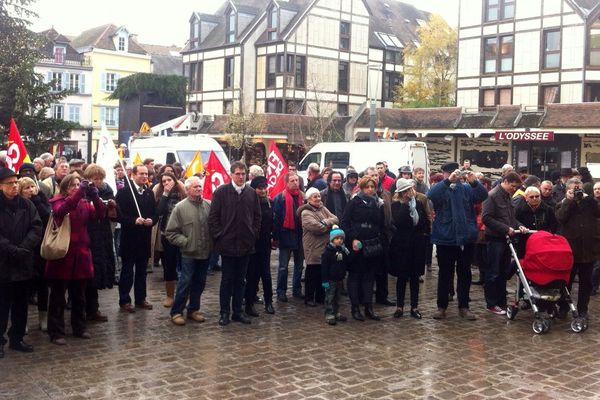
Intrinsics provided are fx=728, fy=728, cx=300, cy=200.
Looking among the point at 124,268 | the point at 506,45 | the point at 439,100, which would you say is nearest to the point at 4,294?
the point at 124,268

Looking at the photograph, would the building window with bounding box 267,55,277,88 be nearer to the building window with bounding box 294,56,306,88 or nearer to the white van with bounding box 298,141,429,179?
the building window with bounding box 294,56,306,88

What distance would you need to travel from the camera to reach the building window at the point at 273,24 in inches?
1817

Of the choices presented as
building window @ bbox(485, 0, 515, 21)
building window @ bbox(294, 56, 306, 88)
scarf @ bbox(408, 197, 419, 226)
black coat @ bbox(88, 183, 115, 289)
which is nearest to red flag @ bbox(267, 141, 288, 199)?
scarf @ bbox(408, 197, 419, 226)

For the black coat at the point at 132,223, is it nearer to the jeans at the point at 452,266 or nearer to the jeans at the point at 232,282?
the jeans at the point at 232,282

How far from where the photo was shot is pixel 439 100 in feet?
157

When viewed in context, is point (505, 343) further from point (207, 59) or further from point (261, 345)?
point (207, 59)

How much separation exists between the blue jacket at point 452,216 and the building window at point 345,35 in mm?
39379

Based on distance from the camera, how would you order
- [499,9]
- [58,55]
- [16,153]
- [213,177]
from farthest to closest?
1. [58,55]
2. [499,9]
3. [213,177]
4. [16,153]

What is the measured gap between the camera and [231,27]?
4841 cm

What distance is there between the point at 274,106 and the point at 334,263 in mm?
37228

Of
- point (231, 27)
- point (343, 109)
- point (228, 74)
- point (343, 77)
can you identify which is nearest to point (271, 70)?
point (228, 74)

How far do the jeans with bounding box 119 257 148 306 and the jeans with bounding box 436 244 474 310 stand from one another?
384cm

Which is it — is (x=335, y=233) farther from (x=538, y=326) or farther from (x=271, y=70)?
(x=271, y=70)

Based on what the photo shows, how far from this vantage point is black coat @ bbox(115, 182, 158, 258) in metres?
9.23
